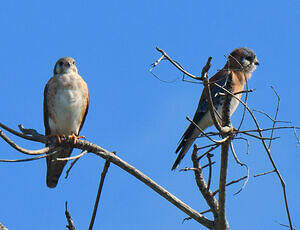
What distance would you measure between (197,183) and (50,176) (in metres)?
2.09

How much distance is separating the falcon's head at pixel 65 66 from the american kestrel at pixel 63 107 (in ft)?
0.35

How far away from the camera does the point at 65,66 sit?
203 inches

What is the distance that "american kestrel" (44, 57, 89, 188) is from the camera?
474 cm

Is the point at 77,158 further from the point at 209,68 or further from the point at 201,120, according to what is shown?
the point at 201,120

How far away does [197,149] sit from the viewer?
10.3 ft

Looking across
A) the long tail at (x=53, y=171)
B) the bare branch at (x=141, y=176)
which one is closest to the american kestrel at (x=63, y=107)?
the long tail at (x=53, y=171)

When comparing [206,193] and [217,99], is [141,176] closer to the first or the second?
[206,193]

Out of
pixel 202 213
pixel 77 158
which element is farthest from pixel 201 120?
pixel 77 158

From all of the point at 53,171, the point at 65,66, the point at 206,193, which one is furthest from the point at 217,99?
the point at 206,193

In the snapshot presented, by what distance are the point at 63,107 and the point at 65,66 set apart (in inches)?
24.6

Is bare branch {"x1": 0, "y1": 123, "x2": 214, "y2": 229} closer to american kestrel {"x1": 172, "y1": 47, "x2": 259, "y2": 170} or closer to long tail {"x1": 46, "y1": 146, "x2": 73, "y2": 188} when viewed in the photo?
long tail {"x1": 46, "y1": 146, "x2": 73, "y2": 188}

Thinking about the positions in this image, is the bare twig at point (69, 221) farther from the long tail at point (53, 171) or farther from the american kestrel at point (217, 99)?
the american kestrel at point (217, 99)

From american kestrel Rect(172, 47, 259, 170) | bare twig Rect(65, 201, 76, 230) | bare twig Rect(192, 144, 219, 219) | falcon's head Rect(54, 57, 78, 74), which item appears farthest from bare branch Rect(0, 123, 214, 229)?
american kestrel Rect(172, 47, 259, 170)

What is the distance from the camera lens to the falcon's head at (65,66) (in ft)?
16.8
